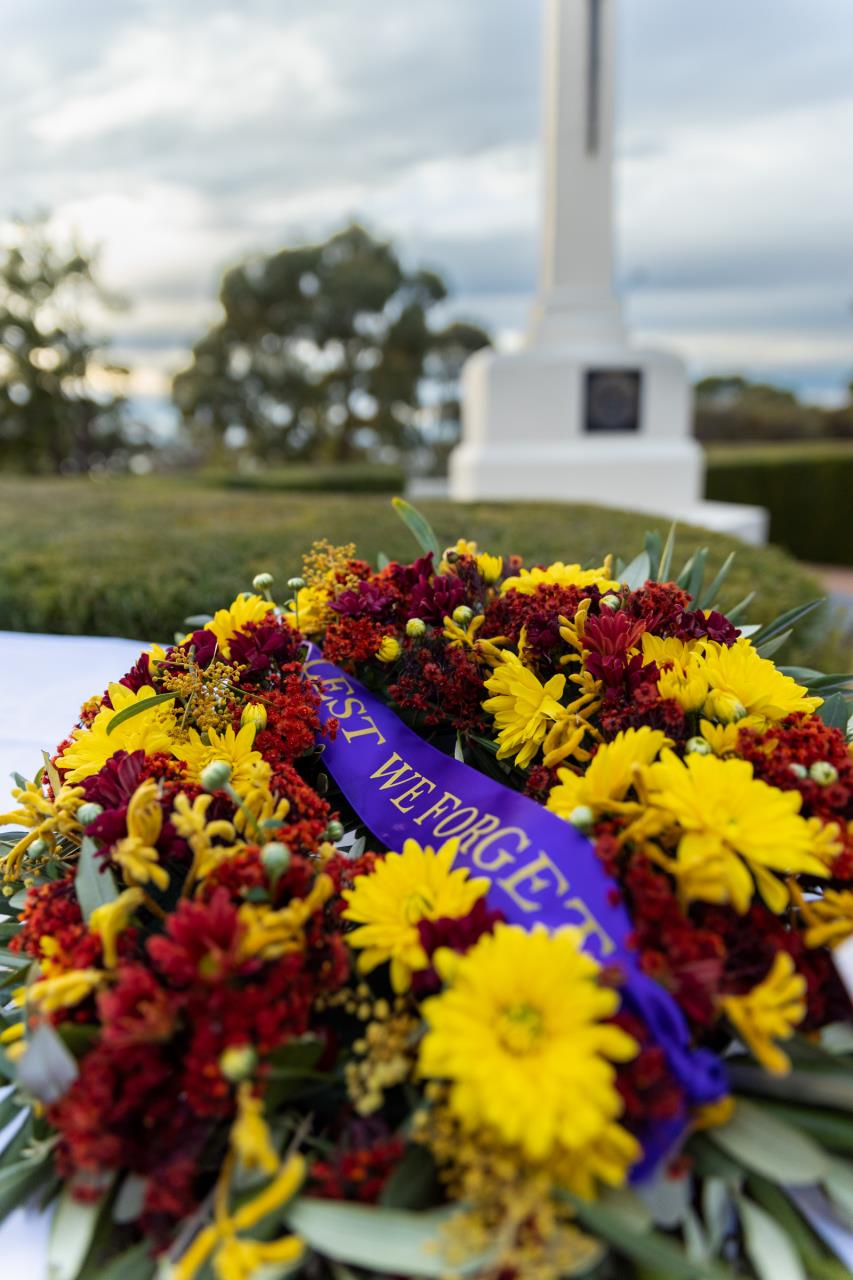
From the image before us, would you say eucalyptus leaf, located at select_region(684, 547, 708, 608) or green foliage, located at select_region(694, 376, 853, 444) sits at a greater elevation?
eucalyptus leaf, located at select_region(684, 547, 708, 608)

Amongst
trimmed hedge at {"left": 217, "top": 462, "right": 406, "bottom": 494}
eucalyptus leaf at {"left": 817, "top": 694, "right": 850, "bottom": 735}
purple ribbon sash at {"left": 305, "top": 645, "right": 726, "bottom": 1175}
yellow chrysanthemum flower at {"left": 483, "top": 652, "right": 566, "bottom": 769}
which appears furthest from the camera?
trimmed hedge at {"left": 217, "top": 462, "right": 406, "bottom": 494}

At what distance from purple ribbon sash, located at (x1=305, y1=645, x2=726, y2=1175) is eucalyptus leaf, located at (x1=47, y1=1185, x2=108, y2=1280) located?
1.41 ft

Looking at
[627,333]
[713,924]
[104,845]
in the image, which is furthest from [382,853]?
[627,333]

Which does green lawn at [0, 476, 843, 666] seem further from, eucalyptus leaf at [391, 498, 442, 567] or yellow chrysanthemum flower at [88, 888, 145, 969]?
yellow chrysanthemum flower at [88, 888, 145, 969]

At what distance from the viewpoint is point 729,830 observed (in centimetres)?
79

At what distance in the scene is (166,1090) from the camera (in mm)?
739

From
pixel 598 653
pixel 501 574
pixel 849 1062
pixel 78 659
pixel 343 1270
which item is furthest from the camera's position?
pixel 78 659

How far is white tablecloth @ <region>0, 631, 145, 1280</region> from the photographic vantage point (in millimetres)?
1835

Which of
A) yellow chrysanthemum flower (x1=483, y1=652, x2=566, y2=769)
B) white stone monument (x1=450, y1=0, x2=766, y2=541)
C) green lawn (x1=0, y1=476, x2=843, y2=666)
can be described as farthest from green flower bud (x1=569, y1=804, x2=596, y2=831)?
white stone monument (x1=450, y1=0, x2=766, y2=541)

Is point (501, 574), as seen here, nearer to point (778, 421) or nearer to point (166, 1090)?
point (166, 1090)

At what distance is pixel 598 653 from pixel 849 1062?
487 mm

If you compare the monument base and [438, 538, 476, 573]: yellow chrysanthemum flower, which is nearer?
[438, 538, 476, 573]: yellow chrysanthemum flower

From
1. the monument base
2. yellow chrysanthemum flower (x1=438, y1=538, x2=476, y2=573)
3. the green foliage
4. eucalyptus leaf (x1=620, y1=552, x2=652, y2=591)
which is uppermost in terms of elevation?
yellow chrysanthemum flower (x1=438, y1=538, x2=476, y2=573)

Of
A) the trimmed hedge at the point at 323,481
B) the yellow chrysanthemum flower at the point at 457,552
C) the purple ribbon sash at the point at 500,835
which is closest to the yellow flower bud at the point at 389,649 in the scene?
the purple ribbon sash at the point at 500,835
